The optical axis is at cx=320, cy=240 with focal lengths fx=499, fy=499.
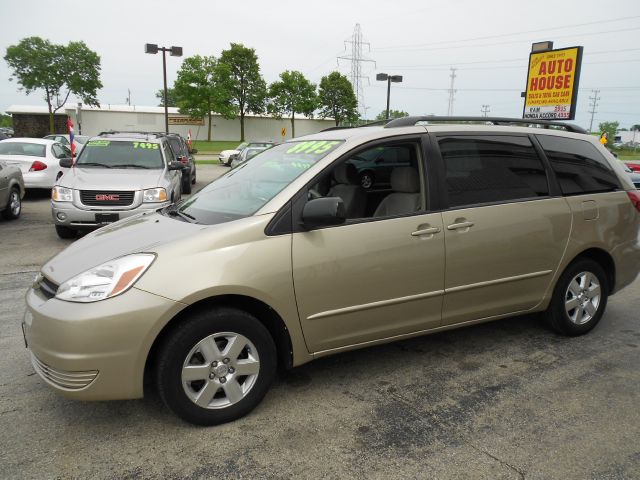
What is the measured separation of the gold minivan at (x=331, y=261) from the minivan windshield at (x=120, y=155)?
5472mm

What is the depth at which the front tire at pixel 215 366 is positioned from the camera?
2709 mm

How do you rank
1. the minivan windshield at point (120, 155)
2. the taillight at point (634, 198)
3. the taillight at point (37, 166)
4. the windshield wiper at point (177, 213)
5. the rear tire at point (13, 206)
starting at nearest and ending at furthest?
the windshield wiper at point (177, 213) < the taillight at point (634, 198) < the minivan windshield at point (120, 155) < the rear tire at point (13, 206) < the taillight at point (37, 166)

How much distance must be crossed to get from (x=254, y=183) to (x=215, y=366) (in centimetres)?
136

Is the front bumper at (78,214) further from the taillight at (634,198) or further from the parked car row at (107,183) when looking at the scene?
the taillight at (634,198)

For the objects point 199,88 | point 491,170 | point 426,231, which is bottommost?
point 426,231

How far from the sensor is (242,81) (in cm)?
6200

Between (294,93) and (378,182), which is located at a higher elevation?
(294,93)

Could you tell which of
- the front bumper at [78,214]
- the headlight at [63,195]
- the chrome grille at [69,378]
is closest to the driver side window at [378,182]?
the chrome grille at [69,378]

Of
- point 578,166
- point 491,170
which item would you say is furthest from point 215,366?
point 578,166

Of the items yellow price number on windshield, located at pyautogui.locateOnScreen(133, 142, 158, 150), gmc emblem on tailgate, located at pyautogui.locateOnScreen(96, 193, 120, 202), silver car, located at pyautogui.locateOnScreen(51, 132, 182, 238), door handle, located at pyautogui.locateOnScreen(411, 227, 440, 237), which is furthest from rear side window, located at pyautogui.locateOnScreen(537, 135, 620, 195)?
yellow price number on windshield, located at pyautogui.locateOnScreen(133, 142, 158, 150)

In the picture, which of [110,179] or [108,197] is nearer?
[108,197]

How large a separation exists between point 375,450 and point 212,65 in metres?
60.6

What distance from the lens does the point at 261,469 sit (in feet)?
8.29

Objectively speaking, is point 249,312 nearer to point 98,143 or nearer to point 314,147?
point 314,147
